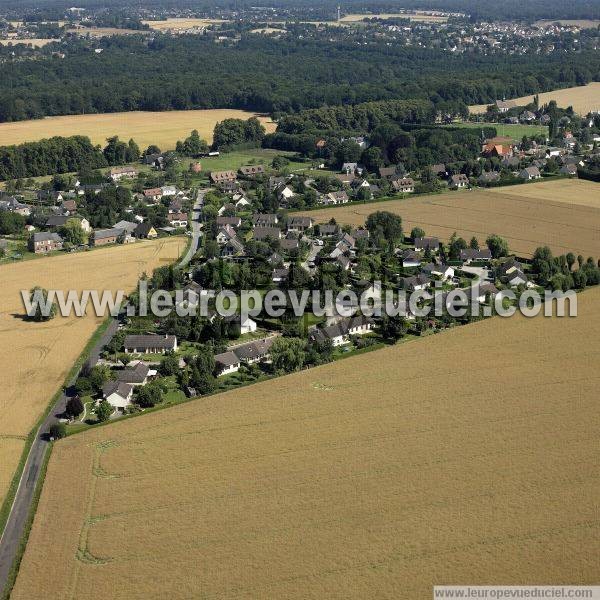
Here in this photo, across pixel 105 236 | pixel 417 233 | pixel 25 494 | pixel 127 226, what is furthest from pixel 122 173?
pixel 25 494

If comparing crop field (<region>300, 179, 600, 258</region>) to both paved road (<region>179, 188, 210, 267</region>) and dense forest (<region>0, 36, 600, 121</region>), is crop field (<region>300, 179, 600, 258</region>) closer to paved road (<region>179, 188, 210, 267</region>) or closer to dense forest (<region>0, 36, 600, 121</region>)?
paved road (<region>179, 188, 210, 267</region>)

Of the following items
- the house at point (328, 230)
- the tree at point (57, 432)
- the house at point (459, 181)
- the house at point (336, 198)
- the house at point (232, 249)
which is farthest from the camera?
the house at point (459, 181)

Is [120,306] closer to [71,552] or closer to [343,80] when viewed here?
[71,552]


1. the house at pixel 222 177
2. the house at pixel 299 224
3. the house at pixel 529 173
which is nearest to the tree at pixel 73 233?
the house at pixel 299 224

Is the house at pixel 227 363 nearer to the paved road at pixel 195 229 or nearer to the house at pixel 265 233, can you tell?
the paved road at pixel 195 229

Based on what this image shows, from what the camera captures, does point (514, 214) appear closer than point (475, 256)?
No

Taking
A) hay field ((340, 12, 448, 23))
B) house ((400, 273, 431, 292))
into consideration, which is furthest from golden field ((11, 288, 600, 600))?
hay field ((340, 12, 448, 23))

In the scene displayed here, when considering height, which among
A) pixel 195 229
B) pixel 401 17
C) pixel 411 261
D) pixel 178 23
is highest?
pixel 178 23

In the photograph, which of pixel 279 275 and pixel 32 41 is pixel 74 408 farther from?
pixel 32 41
